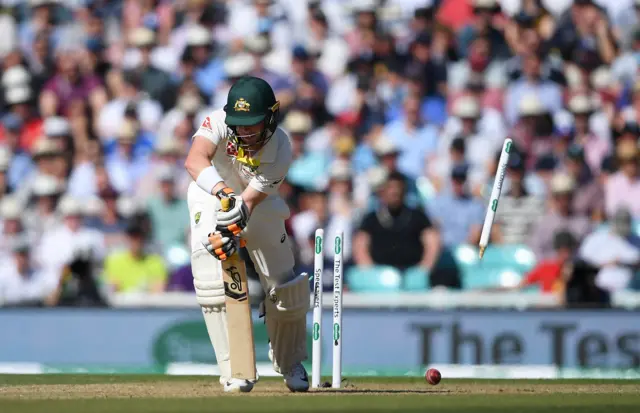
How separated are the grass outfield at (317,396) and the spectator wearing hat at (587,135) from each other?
408 cm

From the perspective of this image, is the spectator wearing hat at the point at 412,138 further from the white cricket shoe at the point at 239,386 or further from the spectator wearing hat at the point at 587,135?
the white cricket shoe at the point at 239,386

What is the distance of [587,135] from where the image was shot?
45.0 ft

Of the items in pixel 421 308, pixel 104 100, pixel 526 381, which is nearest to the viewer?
pixel 526 381

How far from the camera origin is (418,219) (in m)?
12.4

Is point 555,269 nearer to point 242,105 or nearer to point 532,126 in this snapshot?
point 532,126

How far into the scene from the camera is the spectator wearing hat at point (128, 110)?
15188 millimetres

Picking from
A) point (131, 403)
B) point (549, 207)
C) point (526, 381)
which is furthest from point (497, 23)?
point (131, 403)

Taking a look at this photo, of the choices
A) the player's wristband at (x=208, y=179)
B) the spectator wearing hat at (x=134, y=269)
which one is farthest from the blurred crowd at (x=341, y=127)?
the player's wristband at (x=208, y=179)

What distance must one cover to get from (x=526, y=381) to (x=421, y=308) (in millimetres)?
1855

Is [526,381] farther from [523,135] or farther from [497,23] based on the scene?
[497,23]

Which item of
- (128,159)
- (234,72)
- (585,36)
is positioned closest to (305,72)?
(234,72)

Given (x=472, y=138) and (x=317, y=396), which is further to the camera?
(x=472, y=138)

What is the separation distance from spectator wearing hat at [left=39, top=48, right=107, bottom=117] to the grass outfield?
6.24 meters

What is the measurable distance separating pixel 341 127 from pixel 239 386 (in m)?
6.78
